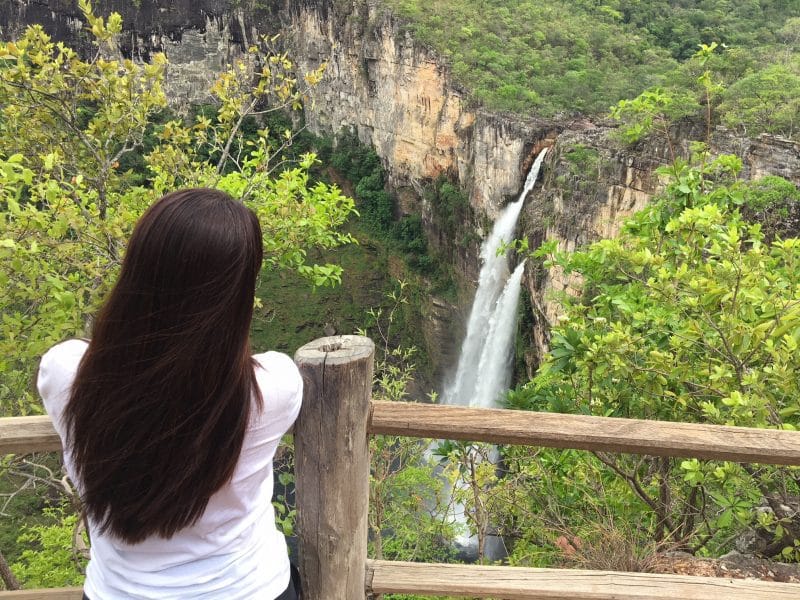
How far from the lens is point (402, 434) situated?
1.27 metres

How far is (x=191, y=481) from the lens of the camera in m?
0.96

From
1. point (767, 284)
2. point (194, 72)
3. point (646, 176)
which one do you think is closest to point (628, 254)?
point (767, 284)

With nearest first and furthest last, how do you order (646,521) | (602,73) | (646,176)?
(646,521), (646,176), (602,73)

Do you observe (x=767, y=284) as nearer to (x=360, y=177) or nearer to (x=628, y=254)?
(x=628, y=254)

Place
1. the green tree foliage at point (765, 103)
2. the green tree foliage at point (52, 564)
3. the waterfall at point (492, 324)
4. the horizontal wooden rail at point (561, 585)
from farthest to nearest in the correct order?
the waterfall at point (492, 324), the green tree foliage at point (765, 103), the green tree foliage at point (52, 564), the horizontal wooden rail at point (561, 585)

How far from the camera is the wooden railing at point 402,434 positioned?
1.21 metres

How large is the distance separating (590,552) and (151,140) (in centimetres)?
2223

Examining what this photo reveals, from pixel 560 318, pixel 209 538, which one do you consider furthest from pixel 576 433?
pixel 560 318

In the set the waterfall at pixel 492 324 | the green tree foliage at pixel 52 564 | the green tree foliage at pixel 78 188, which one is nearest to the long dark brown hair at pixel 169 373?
the green tree foliage at pixel 78 188

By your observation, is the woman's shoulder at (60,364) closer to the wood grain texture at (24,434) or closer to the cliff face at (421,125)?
the wood grain texture at (24,434)

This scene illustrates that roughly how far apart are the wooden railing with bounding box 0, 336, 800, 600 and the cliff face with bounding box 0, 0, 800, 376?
4.67m

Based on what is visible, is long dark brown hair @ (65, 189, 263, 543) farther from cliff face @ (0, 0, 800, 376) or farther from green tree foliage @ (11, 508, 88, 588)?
cliff face @ (0, 0, 800, 376)

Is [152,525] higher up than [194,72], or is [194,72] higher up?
[194,72]

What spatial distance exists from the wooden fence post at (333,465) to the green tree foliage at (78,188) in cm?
148
